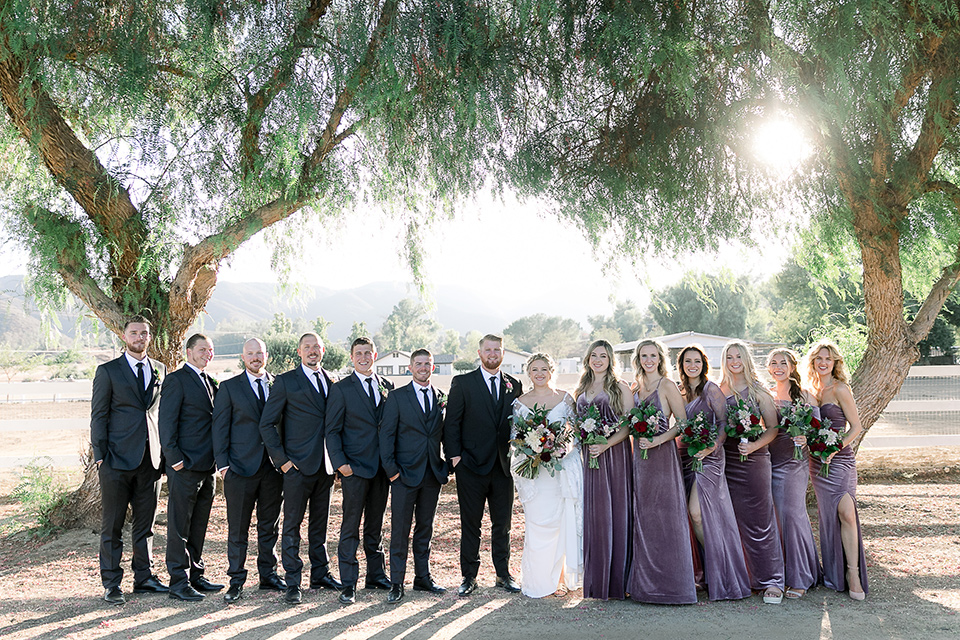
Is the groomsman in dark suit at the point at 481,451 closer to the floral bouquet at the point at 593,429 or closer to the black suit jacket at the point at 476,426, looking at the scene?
the black suit jacket at the point at 476,426

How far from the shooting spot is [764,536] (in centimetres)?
497

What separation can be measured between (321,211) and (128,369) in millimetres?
3049

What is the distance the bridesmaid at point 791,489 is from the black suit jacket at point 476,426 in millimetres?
2082

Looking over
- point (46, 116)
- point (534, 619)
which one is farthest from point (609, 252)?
point (46, 116)

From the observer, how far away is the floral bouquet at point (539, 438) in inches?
186

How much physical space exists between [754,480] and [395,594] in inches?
109

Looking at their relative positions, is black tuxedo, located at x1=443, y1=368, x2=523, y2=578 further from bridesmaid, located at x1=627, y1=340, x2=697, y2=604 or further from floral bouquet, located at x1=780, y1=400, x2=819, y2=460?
floral bouquet, located at x1=780, y1=400, x2=819, y2=460

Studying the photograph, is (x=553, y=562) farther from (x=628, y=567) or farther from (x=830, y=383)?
(x=830, y=383)

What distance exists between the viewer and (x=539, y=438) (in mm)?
4719

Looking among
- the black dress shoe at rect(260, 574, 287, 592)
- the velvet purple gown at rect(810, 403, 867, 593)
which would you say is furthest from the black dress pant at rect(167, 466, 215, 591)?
the velvet purple gown at rect(810, 403, 867, 593)

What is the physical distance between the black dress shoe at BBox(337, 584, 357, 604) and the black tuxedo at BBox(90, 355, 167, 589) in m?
1.52

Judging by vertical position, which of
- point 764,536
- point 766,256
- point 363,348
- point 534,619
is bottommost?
point 534,619

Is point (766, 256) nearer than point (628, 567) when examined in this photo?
No

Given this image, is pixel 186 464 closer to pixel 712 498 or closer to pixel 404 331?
pixel 712 498
